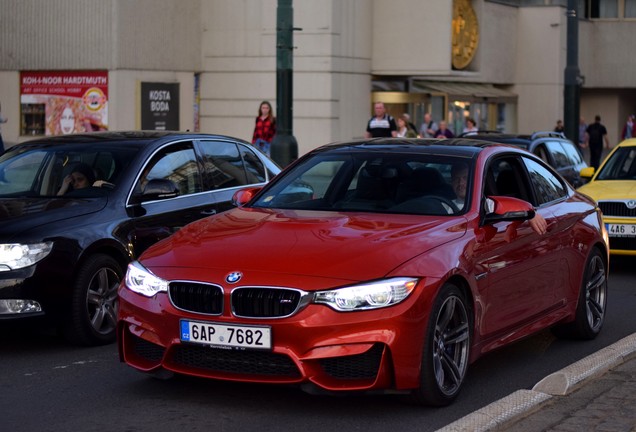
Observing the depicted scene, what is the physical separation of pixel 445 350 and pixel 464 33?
88.3ft

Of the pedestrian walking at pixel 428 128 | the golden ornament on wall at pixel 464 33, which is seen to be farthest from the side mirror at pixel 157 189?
the golden ornament on wall at pixel 464 33

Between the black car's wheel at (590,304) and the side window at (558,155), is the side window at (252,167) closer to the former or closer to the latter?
the black car's wheel at (590,304)

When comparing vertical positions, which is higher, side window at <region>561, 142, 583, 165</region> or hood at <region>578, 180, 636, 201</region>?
side window at <region>561, 142, 583, 165</region>

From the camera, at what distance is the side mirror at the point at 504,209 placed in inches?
290

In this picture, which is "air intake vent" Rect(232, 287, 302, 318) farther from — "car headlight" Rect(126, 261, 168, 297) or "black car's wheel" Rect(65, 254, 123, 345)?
"black car's wheel" Rect(65, 254, 123, 345)

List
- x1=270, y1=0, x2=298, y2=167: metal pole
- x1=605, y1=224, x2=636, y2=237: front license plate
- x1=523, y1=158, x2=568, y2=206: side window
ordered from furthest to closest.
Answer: x1=270, y1=0, x2=298, y2=167: metal pole < x1=605, y1=224, x2=636, y2=237: front license plate < x1=523, y1=158, x2=568, y2=206: side window

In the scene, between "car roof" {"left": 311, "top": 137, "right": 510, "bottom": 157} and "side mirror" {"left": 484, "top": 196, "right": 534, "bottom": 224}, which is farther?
"car roof" {"left": 311, "top": 137, "right": 510, "bottom": 157}

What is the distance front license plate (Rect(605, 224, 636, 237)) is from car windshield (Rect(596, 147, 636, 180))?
116cm

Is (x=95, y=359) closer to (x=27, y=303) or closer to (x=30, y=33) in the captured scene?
(x=27, y=303)

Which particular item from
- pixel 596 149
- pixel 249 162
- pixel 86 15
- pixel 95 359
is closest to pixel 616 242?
pixel 249 162

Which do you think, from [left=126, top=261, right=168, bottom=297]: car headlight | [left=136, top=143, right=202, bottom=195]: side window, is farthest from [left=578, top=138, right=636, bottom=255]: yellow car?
[left=126, top=261, right=168, bottom=297]: car headlight

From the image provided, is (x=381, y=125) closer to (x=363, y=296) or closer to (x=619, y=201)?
(x=619, y=201)

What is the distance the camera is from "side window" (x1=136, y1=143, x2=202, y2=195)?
31.4 ft

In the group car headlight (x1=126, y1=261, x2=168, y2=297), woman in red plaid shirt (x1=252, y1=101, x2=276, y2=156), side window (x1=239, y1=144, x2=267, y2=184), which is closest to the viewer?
car headlight (x1=126, y1=261, x2=168, y2=297)
